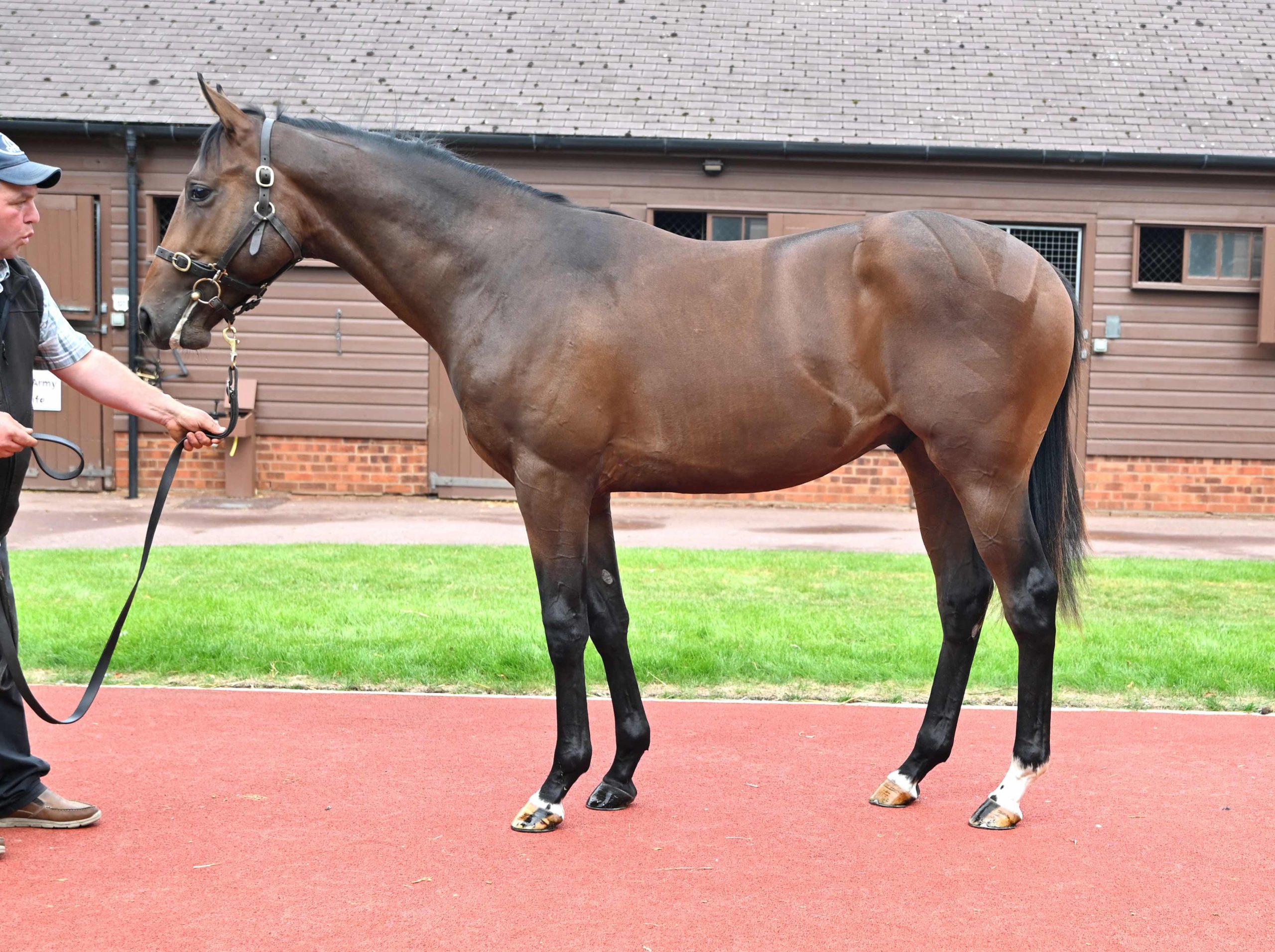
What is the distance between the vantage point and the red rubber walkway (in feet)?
10.7

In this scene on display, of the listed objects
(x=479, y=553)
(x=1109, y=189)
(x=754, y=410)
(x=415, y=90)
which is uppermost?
(x=415, y=90)

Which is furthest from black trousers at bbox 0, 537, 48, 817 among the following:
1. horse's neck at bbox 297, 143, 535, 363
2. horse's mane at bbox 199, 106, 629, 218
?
horse's mane at bbox 199, 106, 629, 218

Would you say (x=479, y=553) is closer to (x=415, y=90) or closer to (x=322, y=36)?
(x=415, y=90)

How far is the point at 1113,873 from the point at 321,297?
11448 millimetres

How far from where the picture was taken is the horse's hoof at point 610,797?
4.25 m

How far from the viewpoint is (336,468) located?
1381 centimetres

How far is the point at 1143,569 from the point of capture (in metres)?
9.23

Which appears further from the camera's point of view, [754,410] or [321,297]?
[321,297]

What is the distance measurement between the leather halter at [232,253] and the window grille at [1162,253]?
38.7 ft

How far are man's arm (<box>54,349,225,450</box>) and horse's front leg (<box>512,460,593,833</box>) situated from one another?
0.99 m

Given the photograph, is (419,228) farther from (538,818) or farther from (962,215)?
(962,215)

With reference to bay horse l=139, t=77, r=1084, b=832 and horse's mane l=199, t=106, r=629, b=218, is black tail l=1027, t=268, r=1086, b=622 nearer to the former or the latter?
bay horse l=139, t=77, r=1084, b=832

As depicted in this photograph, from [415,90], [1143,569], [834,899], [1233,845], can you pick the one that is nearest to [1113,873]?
[1233,845]

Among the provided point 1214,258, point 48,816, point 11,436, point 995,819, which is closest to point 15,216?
point 11,436
